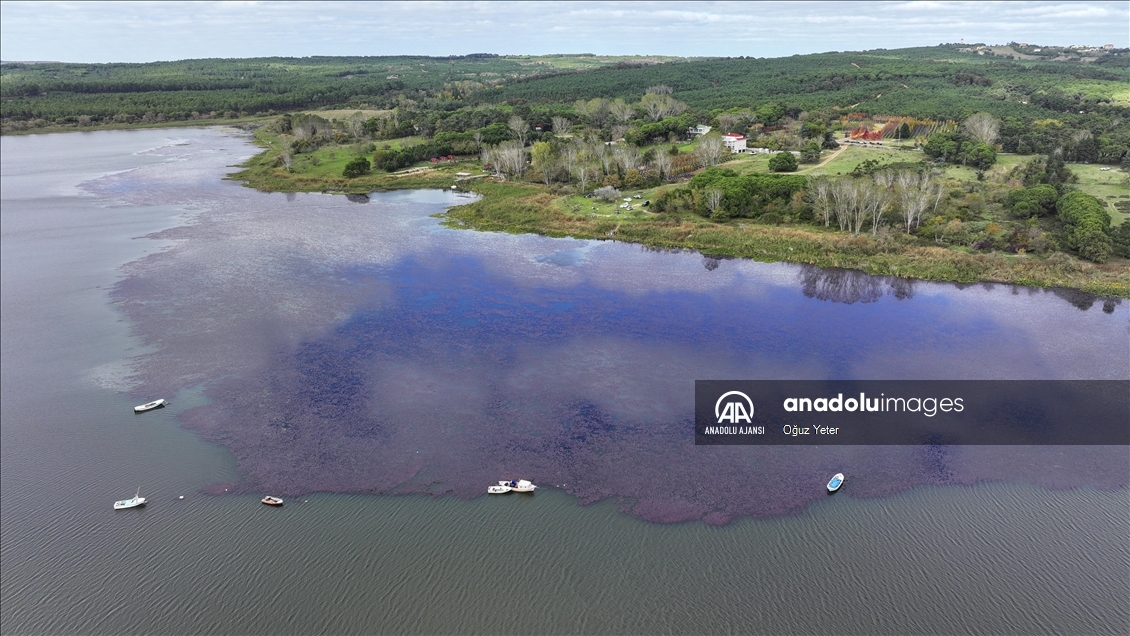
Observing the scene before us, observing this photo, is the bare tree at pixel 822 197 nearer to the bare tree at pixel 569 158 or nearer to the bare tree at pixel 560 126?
the bare tree at pixel 569 158

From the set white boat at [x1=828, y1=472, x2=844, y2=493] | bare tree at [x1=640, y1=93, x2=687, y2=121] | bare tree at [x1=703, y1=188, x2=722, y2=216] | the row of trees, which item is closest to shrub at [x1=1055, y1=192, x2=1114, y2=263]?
the row of trees

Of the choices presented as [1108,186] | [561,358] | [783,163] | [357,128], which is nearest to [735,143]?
[783,163]

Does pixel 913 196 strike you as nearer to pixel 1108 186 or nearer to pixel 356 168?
pixel 1108 186

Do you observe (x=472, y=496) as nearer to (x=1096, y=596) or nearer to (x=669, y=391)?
(x=669, y=391)

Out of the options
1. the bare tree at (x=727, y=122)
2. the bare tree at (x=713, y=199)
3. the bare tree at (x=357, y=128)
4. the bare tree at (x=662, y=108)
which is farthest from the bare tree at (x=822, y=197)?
the bare tree at (x=357, y=128)

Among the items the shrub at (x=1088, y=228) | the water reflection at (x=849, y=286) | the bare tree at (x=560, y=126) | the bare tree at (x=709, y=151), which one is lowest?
the water reflection at (x=849, y=286)

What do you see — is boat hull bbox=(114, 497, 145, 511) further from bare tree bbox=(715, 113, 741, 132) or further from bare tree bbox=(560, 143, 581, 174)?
bare tree bbox=(715, 113, 741, 132)

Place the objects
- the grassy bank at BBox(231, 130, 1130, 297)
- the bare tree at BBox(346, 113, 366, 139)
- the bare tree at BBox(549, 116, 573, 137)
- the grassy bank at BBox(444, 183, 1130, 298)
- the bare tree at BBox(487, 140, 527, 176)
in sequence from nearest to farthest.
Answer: the grassy bank at BBox(444, 183, 1130, 298) → the grassy bank at BBox(231, 130, 1130, 297) → the bare tree at BBox(487, 140, 527, 176) → the bare tree at BBox(549, 116, 573, 137) → the bare tree at BBox(346, 113, 366, 139)
